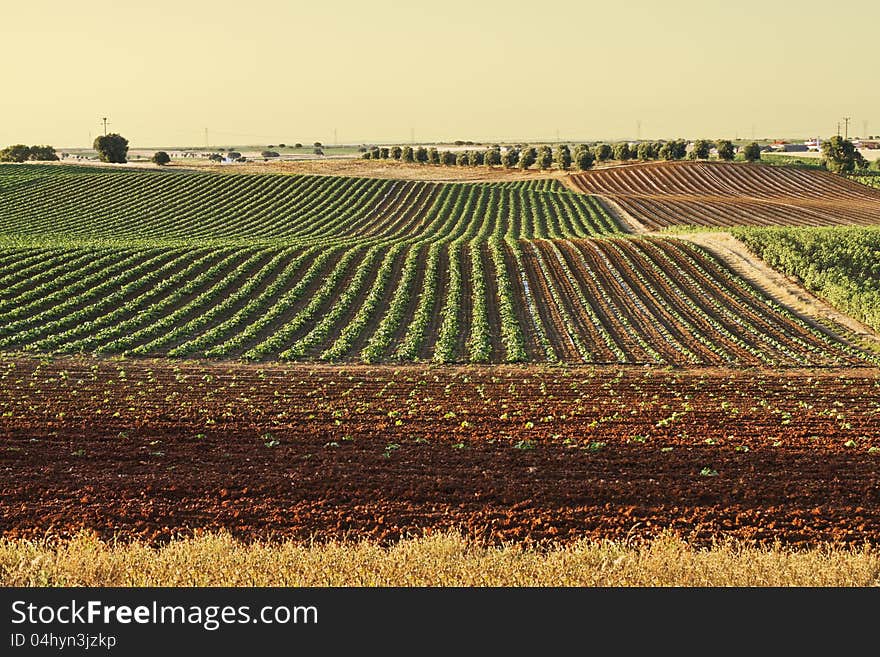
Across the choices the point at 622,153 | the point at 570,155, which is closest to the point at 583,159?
the point at 570,155

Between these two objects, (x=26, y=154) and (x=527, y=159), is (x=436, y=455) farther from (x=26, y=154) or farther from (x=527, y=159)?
(x=26, y=154)

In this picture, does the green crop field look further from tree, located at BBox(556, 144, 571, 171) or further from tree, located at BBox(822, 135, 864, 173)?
tree, located at BBox(822, 135, 864, 173)

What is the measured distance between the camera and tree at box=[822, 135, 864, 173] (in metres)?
107

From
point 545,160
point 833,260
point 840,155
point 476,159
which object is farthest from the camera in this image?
point 476,159

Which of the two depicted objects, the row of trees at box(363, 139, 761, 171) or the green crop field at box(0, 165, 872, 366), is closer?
the green crop field at box(0, 165, 872, 366)

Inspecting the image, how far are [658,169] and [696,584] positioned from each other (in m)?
101

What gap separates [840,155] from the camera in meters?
107

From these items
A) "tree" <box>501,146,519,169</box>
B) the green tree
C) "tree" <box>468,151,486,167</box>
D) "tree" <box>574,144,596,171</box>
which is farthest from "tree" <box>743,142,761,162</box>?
"tree" <box>468,151,486,167</box>

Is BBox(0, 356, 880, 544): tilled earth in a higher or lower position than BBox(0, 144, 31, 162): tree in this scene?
lower

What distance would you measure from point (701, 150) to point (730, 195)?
33503 mm

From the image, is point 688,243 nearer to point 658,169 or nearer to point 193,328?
point 193,328

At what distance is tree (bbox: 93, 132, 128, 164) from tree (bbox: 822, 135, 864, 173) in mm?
100976

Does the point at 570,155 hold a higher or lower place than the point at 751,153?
lower

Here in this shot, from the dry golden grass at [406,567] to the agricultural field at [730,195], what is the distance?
2346 inches
